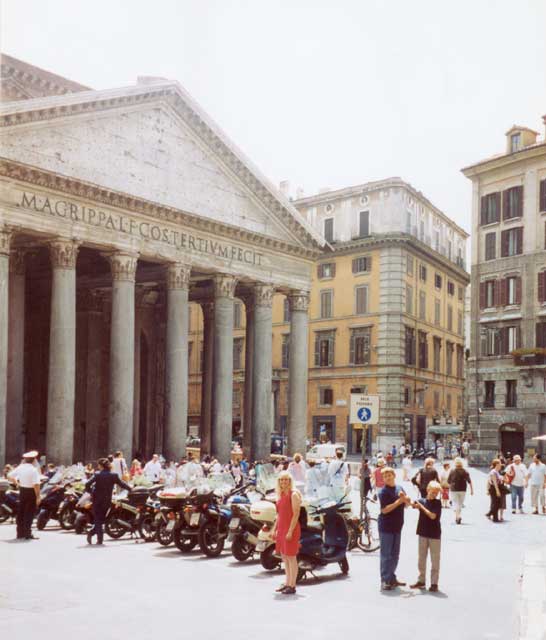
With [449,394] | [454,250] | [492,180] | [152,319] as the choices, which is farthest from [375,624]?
[454,250]

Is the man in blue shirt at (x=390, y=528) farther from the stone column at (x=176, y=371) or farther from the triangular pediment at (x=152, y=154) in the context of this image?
the stone column at (x=176, y=371)

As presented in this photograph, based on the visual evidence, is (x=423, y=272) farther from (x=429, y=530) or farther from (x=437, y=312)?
(x=429, y=530)

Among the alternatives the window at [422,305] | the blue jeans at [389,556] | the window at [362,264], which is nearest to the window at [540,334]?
the window at [362,264]

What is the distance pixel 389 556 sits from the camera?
37.7 feet

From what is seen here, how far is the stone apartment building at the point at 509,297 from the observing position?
43344 millimetres

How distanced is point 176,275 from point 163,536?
680 inches

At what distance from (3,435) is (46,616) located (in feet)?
58.6

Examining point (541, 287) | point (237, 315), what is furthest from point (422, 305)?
point (541, 287)

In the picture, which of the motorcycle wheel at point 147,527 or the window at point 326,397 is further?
the window at point 326,397

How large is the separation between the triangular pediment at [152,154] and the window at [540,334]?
492 inches

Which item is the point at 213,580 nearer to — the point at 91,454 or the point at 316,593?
the point at 316,593

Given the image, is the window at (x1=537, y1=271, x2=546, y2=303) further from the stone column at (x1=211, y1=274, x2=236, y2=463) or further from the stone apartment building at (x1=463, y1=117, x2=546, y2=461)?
the stone column at (x1=211, y1=274, x2=236, y2=463)

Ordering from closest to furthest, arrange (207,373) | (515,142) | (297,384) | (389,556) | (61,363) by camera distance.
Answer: (389,556), (61,363), (297,384), (207,373), (515,142)

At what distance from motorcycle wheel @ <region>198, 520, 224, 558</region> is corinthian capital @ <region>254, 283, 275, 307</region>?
21.3m
